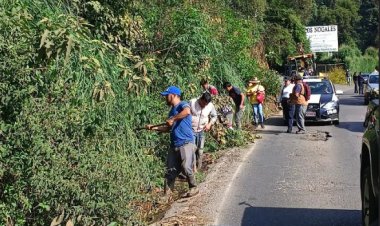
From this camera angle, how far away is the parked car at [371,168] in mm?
5301

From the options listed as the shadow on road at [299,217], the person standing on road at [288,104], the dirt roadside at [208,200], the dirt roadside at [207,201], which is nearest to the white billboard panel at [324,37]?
the person standing on road at [288,104]

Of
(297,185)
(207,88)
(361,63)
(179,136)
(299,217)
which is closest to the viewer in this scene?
(299,217)

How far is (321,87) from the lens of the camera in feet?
64.3

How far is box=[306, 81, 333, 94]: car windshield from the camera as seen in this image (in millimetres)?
19281

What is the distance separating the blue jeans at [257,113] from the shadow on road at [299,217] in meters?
9.36

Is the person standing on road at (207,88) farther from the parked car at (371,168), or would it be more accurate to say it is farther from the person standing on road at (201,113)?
the parked car at (371,168)

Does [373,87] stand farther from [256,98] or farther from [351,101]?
[351,101]

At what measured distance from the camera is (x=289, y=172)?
35.4ft

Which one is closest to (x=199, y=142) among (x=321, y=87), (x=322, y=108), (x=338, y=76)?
(x=322, y=108)

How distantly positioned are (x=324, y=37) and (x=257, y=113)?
4234 centimetres

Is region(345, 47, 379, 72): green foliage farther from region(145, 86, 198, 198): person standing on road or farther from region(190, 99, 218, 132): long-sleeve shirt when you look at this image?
region(145, 86, 198, 198): person standing on road

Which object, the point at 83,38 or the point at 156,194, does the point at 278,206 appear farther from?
the point at 83,38

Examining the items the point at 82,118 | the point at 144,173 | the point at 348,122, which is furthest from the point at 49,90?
the point at 348,122

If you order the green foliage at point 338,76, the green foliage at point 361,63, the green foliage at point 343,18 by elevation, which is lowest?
the green foliage at point 338,76
